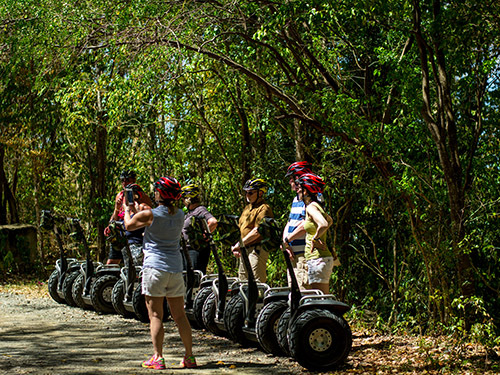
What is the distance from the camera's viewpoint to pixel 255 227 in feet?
26.5

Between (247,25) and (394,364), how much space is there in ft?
17.4

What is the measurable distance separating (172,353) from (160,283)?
143 cm

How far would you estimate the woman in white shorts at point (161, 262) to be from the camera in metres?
6.21

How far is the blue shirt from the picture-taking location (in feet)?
20.5

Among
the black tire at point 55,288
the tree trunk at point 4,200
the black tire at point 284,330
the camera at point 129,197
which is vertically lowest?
the black tire at point 284,330

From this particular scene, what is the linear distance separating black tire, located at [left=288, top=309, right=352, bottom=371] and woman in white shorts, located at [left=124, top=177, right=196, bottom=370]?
92cm

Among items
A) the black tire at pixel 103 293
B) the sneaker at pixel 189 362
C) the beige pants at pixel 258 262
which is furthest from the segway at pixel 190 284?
the sneaker at pixel 189 362

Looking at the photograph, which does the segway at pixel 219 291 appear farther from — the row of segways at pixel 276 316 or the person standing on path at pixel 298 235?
the person standing on path at pixel 298 235

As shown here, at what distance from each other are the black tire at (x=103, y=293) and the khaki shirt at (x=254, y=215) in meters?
2.74

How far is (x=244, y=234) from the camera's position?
823 cm

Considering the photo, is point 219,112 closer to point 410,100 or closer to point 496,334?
point 410,100

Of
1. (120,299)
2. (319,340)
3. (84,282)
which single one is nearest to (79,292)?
(84,282)

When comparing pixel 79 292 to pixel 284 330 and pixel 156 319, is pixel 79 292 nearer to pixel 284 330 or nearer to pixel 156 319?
pixel 156 319

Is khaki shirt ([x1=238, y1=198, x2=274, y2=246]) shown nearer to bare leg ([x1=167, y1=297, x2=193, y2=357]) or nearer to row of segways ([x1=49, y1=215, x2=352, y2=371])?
row of segways ([x1=49, y1=215, x2=352, y2=371])
